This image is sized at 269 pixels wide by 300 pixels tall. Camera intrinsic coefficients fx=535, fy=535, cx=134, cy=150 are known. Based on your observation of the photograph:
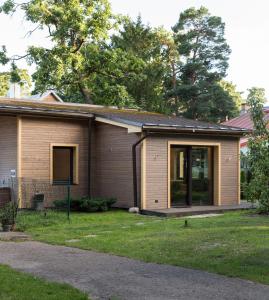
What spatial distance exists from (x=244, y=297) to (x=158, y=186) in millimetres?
11633

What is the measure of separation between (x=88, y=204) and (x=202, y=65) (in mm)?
35648

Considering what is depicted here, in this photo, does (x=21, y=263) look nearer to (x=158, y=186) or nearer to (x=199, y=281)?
(x=199, y=281)

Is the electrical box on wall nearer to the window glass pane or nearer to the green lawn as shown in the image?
the window glass pane

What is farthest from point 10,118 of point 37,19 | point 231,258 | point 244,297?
point 37,19

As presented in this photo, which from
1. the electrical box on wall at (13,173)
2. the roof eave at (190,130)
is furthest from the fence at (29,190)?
the roof eave at (190,130)

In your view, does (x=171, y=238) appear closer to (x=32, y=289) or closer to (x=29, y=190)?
(x=32, y=289)

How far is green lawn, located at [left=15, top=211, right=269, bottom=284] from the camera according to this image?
8899 mm

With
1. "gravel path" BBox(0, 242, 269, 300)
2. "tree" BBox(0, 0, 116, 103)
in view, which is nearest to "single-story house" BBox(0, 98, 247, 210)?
"gravel path" BBox(0, 242, 269, 300)

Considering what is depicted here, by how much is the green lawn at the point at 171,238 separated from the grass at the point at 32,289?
98.5 inches

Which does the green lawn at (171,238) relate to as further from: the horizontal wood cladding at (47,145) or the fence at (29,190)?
the horizontal wood cladding at (47,145)

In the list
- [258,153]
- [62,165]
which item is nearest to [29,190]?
[62,165]

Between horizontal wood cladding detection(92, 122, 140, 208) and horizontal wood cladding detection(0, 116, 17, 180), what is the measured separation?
10.3 feet

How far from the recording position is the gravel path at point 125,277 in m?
6.80

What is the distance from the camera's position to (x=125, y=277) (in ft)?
25.8
